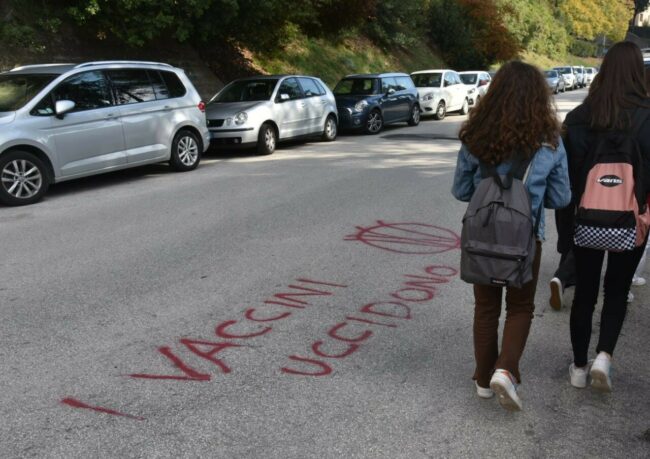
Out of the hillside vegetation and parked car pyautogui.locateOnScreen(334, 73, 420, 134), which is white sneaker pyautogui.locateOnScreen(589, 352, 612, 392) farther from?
parked car pyautogui.locateOnScreen(334, 73, 420, 134)

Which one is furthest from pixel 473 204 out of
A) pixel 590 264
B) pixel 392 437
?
pixel 392 437

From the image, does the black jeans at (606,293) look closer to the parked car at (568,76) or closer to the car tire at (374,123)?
the car tire at (374,123)

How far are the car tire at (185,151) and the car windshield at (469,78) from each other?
17.7 metres

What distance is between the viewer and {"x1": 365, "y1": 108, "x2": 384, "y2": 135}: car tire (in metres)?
17.0

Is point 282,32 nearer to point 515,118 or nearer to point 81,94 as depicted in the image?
point 81,94

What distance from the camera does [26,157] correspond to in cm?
859

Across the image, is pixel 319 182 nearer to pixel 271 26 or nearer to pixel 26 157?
pixel 26 157

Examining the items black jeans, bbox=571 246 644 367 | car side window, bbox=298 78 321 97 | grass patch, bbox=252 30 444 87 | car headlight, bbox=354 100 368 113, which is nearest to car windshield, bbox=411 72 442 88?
grass patch, bbox=252 30 444 87

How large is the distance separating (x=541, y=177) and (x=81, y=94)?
7909 mm

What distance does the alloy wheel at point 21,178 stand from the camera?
8453mm

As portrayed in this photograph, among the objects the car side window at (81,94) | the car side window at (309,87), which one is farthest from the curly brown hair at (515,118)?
the car side window at (309,87)

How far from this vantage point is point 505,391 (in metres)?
3.06

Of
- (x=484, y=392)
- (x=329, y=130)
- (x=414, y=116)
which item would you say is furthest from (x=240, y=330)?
(x=414, y=116)

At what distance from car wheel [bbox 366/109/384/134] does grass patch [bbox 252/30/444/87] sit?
16.6 ft
